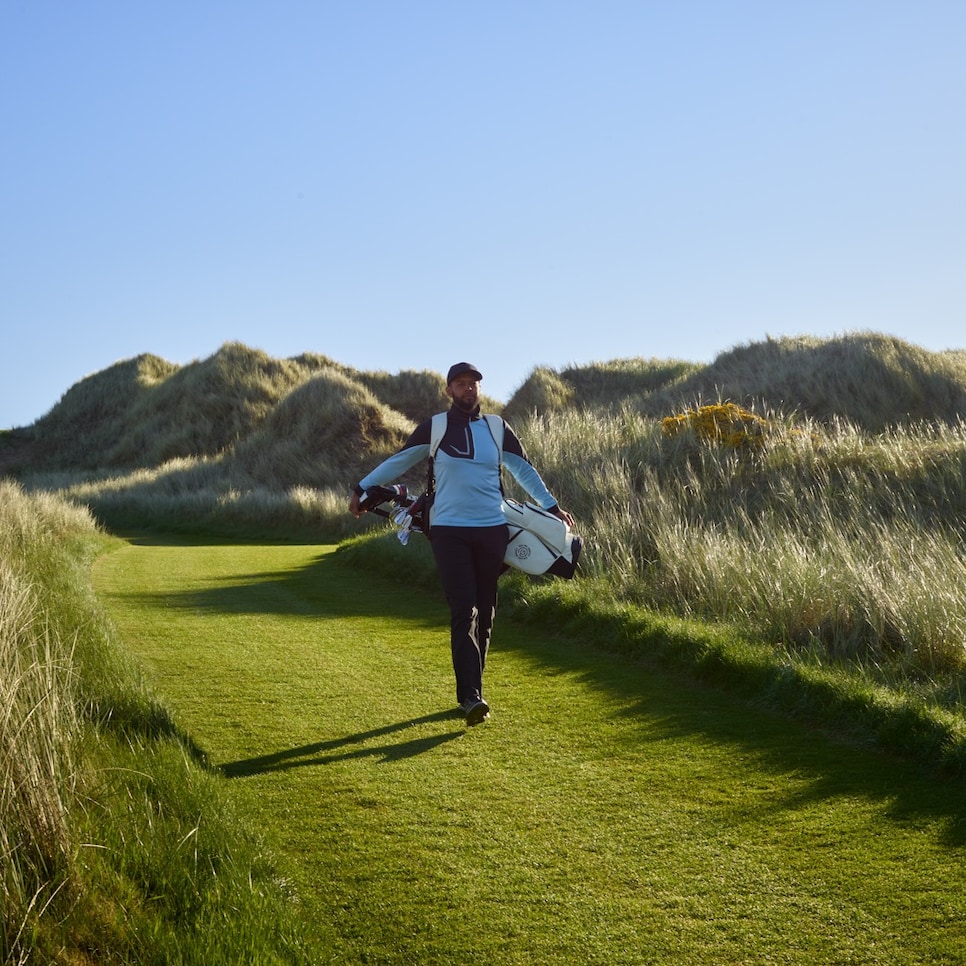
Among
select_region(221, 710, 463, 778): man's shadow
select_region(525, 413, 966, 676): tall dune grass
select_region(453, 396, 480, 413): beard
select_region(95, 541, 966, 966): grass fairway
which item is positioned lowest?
select_region(95, 541, 966, 966): grass fairway

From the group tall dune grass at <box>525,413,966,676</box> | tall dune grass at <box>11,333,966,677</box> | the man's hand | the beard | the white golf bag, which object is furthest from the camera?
tall dune grass at <box>11,333,966,677</box>

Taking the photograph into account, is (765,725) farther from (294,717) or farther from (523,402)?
(523,402)

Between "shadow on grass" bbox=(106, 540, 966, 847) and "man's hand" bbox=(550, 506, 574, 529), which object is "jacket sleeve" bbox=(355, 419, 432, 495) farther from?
"shadow on grass" bbox=(106, 540, 966, 847)

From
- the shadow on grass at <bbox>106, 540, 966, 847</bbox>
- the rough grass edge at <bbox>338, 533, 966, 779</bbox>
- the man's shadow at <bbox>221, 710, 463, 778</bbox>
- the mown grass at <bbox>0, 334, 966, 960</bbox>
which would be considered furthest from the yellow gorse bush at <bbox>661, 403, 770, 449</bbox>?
the man's shadow at <bbox>221, 710, 463, 778</bbox>

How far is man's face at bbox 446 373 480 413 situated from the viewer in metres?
7.52

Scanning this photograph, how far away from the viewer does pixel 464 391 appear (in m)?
7.52

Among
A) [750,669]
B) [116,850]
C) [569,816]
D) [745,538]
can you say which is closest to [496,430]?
[750,669]

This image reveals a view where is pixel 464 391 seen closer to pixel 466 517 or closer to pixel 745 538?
pixel 466 517

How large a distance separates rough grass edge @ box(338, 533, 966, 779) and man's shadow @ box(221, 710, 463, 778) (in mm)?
2420

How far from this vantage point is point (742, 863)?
194 inches

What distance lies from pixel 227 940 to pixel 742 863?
90.6 inches

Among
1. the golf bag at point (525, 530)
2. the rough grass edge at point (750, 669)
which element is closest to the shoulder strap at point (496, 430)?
the golf bag at point (525, 530)

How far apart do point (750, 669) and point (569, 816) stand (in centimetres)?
321

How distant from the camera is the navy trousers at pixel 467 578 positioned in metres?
7.44
